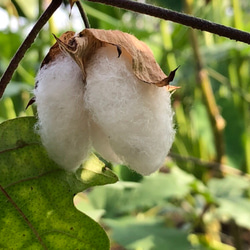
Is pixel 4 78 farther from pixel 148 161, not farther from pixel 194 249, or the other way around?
pixel 194 249

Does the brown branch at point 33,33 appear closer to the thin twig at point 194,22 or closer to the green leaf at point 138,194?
the thin twig at point 194,22

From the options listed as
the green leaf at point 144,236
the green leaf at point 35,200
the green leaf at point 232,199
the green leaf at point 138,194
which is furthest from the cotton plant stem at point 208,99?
the green leaf at point 35,200

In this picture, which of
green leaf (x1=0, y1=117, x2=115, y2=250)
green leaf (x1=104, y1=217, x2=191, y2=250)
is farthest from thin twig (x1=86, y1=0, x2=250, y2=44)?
green leaf (x1=104, y1=217, x2=191, y2=250)

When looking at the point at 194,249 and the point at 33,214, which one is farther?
the point at 194,249

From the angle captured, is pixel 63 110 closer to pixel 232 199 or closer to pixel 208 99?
pixel 232 199

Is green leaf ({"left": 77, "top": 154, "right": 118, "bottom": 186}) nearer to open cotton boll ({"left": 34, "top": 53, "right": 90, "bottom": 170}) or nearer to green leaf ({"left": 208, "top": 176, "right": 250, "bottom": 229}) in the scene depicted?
open cotton boll ({"left": 34, "top": 53, "right": 90, "bottom": 170})

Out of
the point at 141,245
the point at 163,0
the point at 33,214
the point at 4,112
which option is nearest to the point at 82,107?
the point at 33,214
